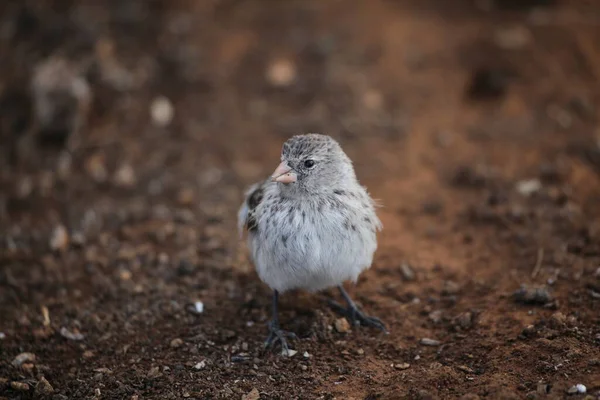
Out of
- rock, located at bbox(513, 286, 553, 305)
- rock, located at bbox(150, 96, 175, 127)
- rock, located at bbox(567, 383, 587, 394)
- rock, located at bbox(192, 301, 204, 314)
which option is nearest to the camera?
rock, located at bbox(567, 383, 587, 394)

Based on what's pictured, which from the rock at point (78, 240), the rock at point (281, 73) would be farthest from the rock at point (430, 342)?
the rock at point (281, 73)

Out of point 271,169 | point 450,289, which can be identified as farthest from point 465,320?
point 271,169

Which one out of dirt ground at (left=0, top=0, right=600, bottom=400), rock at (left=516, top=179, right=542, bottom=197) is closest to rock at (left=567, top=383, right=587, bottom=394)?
dirt ground at (left=0, top=0, right=600, bottom=400)

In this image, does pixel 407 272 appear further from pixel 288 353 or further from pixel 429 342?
pixel 288 353

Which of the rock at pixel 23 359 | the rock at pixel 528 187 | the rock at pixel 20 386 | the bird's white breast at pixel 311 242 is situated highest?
the rock at pixel 528 187

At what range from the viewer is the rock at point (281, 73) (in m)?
7.80

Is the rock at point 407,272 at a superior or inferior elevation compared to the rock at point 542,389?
superior

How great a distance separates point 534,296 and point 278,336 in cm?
184

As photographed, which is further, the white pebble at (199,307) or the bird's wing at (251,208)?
the white pebble at (199,307)

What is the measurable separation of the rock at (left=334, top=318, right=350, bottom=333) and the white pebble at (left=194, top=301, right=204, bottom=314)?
3.40 ft

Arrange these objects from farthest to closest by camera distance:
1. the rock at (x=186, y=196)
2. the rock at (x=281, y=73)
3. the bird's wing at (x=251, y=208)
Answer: the rock at (x=281, y=73)
the rock at (x=186, y=196)
the bird's wing at (x=251, y=208)

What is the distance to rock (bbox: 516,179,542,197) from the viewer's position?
625cm

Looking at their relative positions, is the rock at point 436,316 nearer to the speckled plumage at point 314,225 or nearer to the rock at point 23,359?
the speckled plumage at point 314,225

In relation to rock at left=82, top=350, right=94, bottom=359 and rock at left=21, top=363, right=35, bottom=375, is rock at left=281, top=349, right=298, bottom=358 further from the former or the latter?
rock at left=21, top=363, right=35, bottom=375
